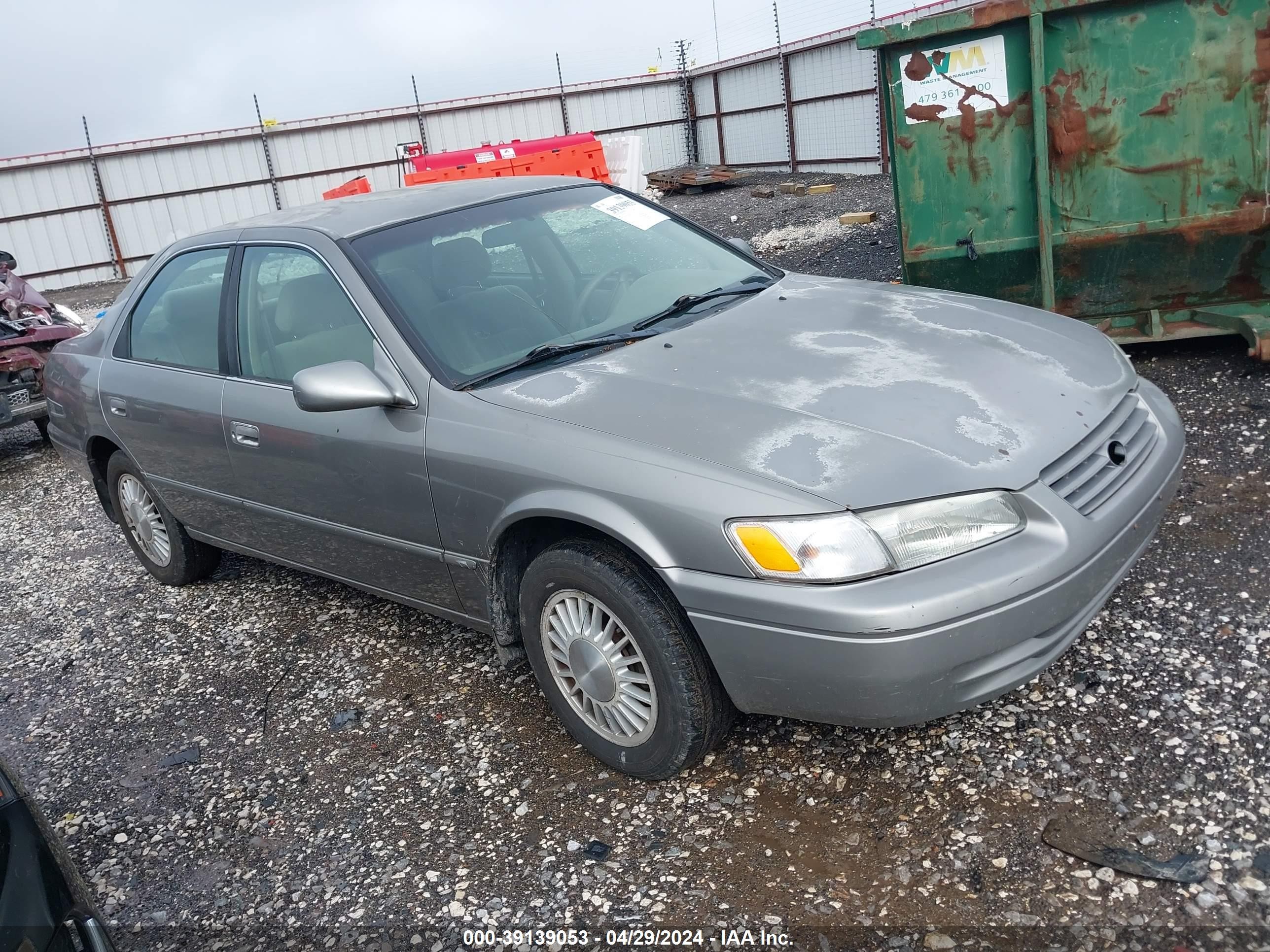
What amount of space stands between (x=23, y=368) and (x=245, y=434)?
5574 millimetres

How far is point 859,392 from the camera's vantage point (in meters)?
2.77

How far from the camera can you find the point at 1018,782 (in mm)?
2666

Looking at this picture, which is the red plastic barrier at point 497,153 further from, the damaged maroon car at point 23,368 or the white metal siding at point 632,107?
the white metal siding at point 632,107

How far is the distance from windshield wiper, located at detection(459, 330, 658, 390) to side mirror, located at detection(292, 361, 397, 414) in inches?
11.1

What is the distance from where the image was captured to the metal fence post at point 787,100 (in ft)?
66.3

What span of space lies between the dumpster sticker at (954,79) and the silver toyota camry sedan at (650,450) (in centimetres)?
220

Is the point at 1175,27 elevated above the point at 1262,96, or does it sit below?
above

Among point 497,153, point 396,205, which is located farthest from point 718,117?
point 396,205

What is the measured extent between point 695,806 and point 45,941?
160 centimetres

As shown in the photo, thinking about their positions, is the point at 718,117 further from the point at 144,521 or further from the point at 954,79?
the point at 144,521

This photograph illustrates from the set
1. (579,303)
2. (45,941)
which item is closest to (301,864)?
(45,941)

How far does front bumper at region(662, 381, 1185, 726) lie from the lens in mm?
2318

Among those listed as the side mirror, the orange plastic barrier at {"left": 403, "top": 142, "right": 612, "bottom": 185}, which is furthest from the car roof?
the orange plastic barrier at {"left": 403, "top": 142, "right": 612, "bottom": 185}

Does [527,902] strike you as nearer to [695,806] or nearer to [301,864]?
[695,806]
